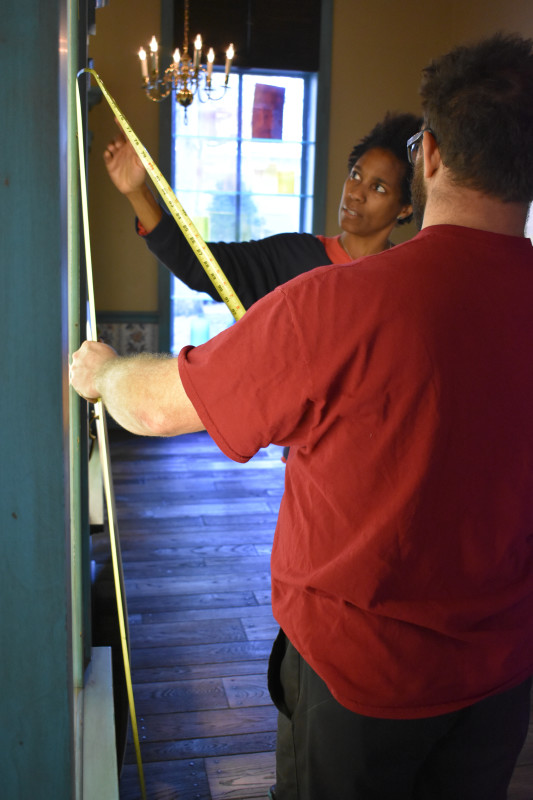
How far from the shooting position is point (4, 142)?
31.1 inches

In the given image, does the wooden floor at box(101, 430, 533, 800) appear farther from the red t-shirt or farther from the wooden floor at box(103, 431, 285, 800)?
the red t-shirt

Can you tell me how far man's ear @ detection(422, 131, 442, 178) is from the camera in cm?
93

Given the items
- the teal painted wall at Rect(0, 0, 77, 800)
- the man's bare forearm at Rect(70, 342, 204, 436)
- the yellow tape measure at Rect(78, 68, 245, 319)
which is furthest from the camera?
the yellow tape measure at Rect(78, 68, 245, 319)

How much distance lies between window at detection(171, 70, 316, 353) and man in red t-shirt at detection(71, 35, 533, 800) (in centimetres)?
472

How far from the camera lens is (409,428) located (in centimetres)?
85

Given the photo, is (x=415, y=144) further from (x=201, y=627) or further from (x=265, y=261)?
(x=201, y=627)

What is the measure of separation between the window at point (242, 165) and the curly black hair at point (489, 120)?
472 cm

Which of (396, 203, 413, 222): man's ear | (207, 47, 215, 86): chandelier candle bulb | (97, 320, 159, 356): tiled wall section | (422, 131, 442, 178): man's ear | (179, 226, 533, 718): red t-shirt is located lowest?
(97, 320, 159, 356): tiled wall section

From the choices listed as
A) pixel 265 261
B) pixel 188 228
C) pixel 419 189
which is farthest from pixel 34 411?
pixel 265 261

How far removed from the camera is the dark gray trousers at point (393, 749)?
3.27 ft

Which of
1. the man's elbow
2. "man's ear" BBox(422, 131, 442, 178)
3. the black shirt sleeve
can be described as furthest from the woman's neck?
the man's elbow

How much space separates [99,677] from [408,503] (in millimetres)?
1196

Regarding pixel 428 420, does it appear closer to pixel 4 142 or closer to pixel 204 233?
pixel 4 142

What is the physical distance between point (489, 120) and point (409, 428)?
1.25 feet
